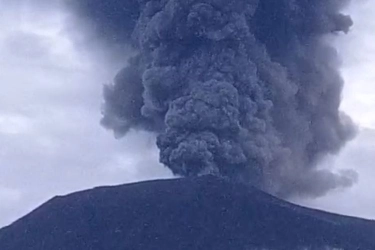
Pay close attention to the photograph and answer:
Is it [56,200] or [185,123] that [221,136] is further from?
[56,200]

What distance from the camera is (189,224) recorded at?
141 ft

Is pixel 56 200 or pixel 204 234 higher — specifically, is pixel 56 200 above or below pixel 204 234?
above

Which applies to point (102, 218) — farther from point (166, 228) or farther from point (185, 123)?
point (185, 123)

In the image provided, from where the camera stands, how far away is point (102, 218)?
43938 millimetres

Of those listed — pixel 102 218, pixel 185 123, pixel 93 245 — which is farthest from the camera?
pixel 102 218

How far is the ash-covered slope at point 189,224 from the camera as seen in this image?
41062 millimetres

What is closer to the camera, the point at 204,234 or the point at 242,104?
the point at 242,104

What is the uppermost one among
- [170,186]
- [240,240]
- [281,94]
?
[281,94]

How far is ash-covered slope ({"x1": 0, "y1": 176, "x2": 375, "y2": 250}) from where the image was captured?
4106 centimetres

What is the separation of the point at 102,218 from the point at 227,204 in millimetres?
6577

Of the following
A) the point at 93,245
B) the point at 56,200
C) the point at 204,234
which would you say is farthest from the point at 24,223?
the point at 204,234

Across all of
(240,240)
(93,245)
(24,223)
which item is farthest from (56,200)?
(240,240)

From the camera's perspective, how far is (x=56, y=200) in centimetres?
4862

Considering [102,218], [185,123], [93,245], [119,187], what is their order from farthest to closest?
[119,187] < [102,218] < [93,245] < [185,123]
